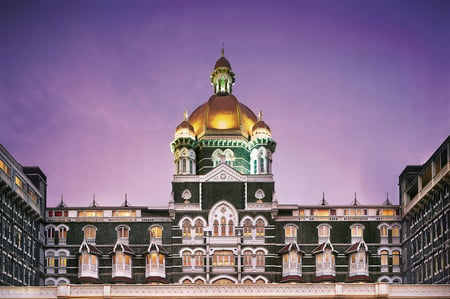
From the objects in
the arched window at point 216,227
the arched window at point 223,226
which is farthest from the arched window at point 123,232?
the arched window at point 223,226

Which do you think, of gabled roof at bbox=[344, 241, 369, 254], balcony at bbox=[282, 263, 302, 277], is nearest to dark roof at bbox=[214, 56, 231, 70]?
balcony at bbox=[282, 263, 302, 277]

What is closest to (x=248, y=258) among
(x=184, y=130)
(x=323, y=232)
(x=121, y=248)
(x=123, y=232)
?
(x=323, y=232)

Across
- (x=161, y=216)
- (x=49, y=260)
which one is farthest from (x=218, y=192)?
(x=49, y=260)

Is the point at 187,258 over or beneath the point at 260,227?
beneath

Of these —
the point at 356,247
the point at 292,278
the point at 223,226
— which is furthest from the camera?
the point at 223,226

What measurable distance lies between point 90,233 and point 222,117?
25639 mm

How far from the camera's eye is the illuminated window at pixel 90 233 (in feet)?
396

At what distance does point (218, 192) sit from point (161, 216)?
790 centimetres

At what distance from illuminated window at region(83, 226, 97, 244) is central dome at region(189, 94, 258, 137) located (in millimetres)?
21192

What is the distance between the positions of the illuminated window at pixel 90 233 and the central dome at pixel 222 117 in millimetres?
21192

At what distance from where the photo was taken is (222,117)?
133 meters

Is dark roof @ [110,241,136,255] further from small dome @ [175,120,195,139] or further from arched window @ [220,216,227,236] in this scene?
small dome @ [175,120,195,139]

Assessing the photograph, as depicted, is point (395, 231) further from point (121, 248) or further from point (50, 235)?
point (50, 235)

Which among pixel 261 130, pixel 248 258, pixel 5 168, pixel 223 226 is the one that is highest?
pixel 261 130
